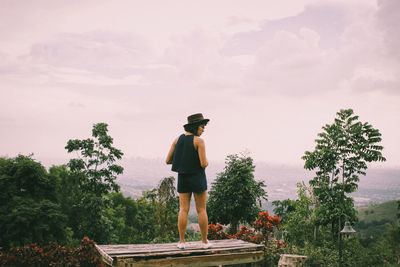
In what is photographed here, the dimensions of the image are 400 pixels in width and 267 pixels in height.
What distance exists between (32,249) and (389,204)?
391ft

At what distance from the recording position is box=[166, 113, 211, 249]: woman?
5.98 meters

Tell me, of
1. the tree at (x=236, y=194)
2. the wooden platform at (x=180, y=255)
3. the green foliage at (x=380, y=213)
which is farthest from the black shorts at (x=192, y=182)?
the green foliage at (x=380, y=213)

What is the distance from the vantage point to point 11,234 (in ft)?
36.1

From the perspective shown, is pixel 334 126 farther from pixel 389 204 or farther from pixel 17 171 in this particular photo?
pixel 389 204

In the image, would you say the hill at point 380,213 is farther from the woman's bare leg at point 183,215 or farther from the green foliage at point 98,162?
the woman's bare leg at point 183,215

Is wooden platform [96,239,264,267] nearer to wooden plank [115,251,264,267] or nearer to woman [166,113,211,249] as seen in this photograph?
wooden plank [115,251,264,267]

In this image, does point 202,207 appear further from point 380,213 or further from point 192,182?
point 380,213

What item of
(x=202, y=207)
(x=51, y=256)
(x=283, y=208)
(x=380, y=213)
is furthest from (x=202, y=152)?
(x=380, y=213)

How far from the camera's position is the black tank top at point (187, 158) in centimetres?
599

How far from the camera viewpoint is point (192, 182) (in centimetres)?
598

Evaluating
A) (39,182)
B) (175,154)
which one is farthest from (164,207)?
(175,154)

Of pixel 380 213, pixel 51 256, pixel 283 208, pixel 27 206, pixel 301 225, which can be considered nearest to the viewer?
pixel 51 256

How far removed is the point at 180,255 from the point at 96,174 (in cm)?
918

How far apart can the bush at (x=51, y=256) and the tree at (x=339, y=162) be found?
787cm
